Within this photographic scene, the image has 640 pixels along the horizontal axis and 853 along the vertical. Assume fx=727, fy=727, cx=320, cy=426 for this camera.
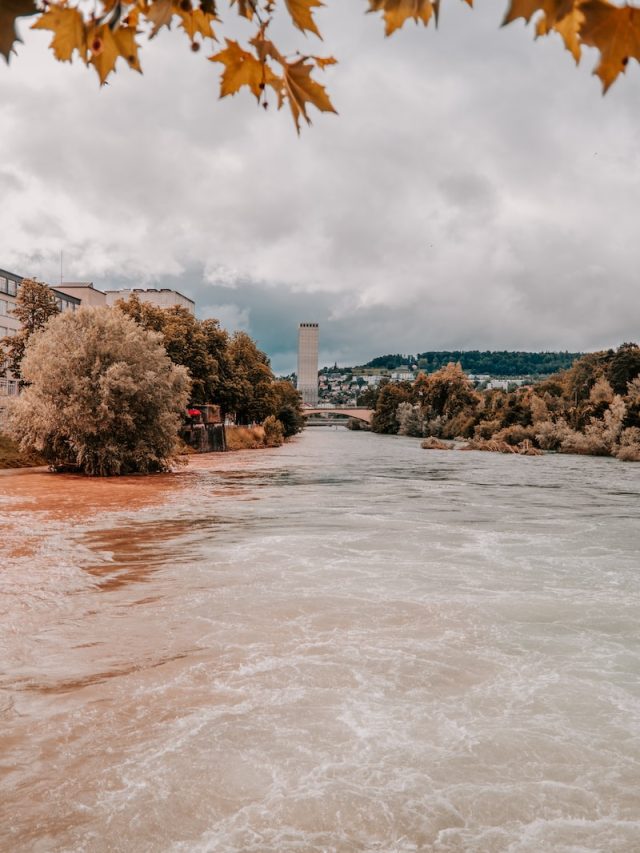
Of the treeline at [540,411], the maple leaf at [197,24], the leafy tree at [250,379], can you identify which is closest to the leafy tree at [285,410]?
the leafy tree at [250,379]

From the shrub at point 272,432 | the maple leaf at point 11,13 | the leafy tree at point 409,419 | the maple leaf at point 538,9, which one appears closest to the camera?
the maple leaf at point 538,9

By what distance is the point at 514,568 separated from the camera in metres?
16.3

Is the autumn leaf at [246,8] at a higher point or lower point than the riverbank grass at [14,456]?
higher

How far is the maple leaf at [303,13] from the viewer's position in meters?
2.14

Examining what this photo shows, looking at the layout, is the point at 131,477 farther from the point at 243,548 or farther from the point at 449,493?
the point at 243,548

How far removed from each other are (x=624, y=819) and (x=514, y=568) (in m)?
10.3

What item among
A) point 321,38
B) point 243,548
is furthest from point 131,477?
point 321,38

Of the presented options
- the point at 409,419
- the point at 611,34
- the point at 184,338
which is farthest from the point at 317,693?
the point at 409,419

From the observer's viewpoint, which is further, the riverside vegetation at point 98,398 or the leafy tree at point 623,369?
the leafy tree at point 623,369

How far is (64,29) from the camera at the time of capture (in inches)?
84.7

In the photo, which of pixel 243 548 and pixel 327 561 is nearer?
pixel 327 561

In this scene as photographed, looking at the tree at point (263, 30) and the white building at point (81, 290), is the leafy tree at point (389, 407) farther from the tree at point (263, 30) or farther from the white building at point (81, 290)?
the tree at point (263, 30)

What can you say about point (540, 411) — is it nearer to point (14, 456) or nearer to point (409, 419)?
point (409, 419)

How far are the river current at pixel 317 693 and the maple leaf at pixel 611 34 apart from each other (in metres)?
5.62
